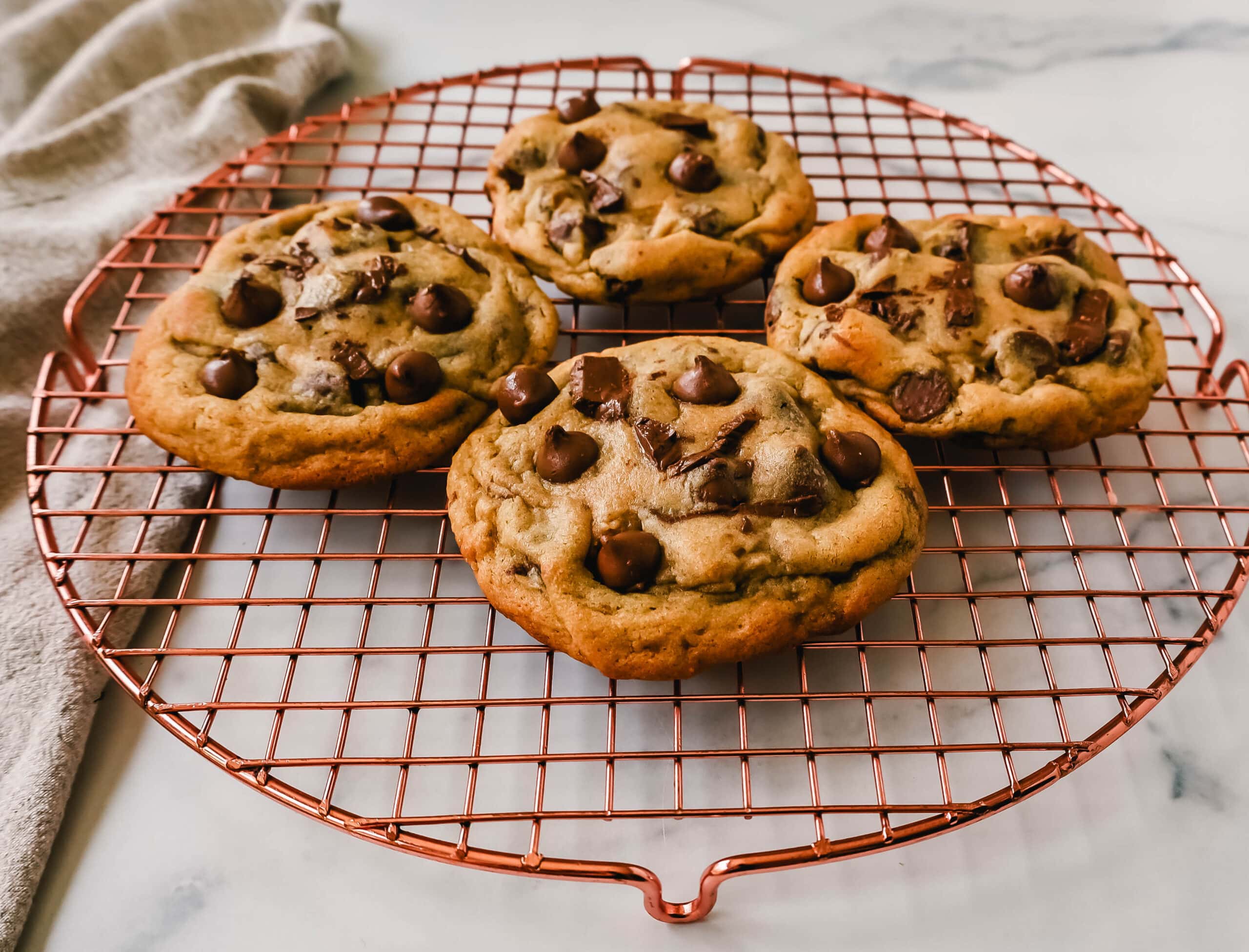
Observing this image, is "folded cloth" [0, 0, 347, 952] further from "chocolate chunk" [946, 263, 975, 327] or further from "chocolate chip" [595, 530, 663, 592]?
"chocolate chunk" [946, 263, 975, 327]

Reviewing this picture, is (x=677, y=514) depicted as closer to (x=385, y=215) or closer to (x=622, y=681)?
(x=622, y=681)

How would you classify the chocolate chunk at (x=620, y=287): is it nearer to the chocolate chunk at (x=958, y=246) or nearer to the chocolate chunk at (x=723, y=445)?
the chocolate chunk at (x=723, y=445)

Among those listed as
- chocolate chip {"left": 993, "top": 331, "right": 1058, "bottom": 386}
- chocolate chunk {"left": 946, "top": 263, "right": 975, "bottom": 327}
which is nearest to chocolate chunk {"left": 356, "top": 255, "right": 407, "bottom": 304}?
chocolate chunk {"left": 946, "top": 263, "right": 975, "bottom": 327}

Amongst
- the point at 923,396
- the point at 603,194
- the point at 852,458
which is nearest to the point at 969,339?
the point at 923,396

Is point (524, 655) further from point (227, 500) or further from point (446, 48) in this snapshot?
point (446, 48)

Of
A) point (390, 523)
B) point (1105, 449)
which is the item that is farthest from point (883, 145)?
point (390, 523)

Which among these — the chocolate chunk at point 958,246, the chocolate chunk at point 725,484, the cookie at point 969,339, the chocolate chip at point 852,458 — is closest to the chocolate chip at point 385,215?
the cookie at point 969,339
